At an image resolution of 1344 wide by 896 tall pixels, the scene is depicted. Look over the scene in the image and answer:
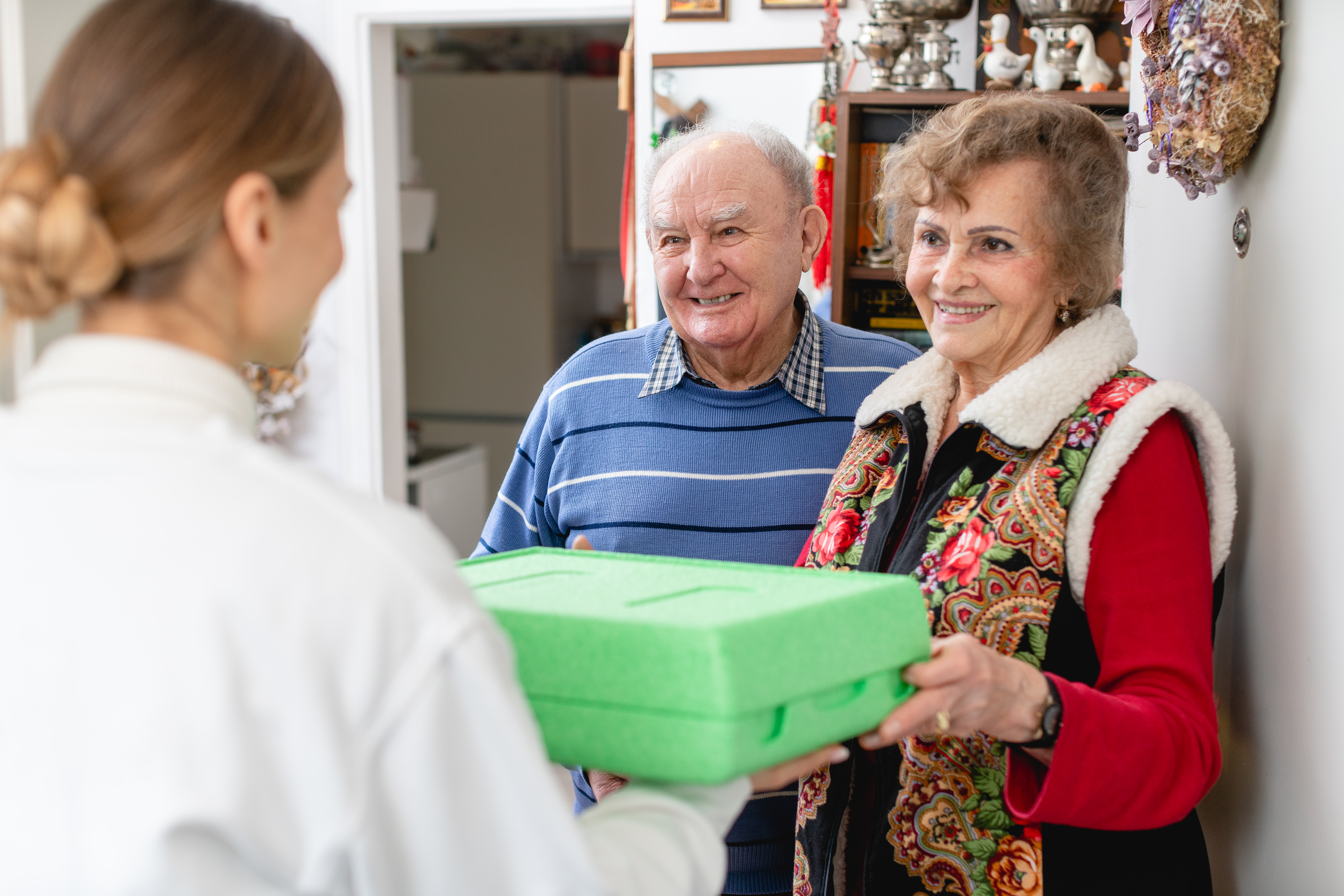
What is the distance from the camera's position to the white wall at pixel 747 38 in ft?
11.1

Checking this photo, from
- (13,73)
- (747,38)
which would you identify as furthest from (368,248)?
(747,38)

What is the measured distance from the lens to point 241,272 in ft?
2.38

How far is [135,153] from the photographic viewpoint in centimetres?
67

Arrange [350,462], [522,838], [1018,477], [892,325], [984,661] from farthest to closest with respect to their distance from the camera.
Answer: [350,462] → [892,325] → [1018,477] → [984,661] → [522,838]

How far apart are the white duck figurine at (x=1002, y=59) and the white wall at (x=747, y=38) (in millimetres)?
200

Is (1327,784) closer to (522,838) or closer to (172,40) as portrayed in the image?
(522,838)

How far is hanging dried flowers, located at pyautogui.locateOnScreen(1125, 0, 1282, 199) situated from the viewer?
1.12 metres

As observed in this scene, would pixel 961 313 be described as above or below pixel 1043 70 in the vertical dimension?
below

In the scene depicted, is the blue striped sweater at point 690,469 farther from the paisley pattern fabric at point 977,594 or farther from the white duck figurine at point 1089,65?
the white duck figurine at point 1089,65

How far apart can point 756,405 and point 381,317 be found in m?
2.51

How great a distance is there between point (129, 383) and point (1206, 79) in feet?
3.40

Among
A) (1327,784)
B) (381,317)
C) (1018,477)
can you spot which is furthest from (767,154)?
(381,317)

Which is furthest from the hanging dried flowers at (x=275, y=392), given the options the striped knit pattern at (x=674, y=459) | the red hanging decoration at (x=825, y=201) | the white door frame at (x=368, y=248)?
the striped knit pattern at (x=674, y=459)

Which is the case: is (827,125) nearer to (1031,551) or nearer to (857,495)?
(857,495)
